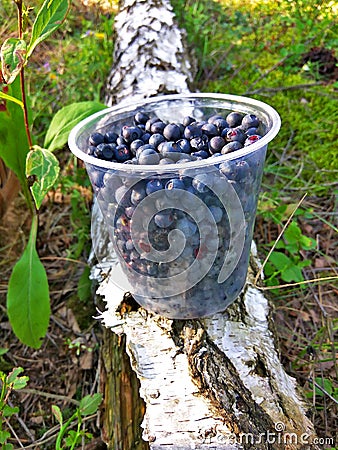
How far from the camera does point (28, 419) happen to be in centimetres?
127

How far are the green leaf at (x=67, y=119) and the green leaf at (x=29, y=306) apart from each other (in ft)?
1.26

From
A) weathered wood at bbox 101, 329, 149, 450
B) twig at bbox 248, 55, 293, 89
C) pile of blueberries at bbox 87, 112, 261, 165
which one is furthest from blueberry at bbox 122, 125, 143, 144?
twig at bbox 248, 55, 293, 89

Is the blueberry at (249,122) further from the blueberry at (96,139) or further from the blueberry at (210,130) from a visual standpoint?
the blueberry at (96,139)

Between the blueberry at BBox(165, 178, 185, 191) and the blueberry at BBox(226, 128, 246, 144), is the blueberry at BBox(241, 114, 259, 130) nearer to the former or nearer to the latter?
the blueberry at BBox(226, 128, 246, 144)

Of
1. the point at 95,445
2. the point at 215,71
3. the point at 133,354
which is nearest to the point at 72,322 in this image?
the point at 95,445

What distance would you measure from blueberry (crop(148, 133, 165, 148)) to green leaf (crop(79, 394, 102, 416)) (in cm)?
62

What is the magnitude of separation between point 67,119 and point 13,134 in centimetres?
19

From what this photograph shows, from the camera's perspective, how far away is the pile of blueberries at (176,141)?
0.86m

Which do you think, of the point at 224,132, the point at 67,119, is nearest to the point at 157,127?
the point at 224,132

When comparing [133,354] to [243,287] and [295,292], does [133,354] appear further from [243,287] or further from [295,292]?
[295,292]

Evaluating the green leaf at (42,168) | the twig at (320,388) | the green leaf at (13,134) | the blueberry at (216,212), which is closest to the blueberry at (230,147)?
the blueberry at (216,212)

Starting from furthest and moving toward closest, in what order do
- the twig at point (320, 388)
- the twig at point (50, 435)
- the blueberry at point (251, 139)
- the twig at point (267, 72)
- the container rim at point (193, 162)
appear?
the twig at point (267, 72), the twig at point (50, 435), the twig at point (320, 388), the blueberry at point (251, 139), the container rim at point (193, 162)

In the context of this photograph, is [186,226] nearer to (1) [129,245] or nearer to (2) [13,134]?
(1) [129,245]

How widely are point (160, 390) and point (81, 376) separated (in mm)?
543
